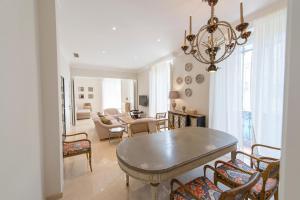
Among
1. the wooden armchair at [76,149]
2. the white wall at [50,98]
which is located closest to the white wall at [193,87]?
the wooden armchair at [76,149]

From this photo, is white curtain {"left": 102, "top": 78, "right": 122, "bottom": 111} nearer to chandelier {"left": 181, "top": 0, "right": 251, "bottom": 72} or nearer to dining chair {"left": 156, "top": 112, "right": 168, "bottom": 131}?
dining chair {"left": 156, "top": 112, "right": 168, "bottom": 131}

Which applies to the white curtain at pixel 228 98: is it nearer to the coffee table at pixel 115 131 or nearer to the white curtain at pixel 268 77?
the white curtain at pixel 268 77

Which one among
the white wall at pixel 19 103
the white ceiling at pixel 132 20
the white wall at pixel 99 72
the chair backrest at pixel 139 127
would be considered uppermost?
the white ceiling at pixel 132 20

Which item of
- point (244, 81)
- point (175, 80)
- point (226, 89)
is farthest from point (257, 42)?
point (175, 80)

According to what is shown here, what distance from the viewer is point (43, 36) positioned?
1.81m

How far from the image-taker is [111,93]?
10766 millimetres

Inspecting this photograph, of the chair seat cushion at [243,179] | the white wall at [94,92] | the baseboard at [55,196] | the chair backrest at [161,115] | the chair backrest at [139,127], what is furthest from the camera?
the white wall at [94,92]

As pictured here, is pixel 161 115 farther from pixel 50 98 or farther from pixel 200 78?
pixel 50 98

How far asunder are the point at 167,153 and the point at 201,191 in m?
0.51

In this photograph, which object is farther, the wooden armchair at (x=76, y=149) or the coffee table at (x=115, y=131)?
the coffee table at (x=115, y=131)

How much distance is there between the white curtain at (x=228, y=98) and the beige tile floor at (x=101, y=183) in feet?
4.53

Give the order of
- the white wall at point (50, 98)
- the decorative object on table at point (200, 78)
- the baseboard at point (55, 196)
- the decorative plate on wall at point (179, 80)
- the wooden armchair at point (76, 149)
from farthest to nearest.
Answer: the decorative plate on wall at point (179, 80) < the decorative object on table at point (200, 78) < the wooden armchair at point (76, 149) < the baseboard at point (55, 196) < the white wall at point (50, 98)

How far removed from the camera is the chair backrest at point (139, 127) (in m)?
3.64

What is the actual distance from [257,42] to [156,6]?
2.08 metres
